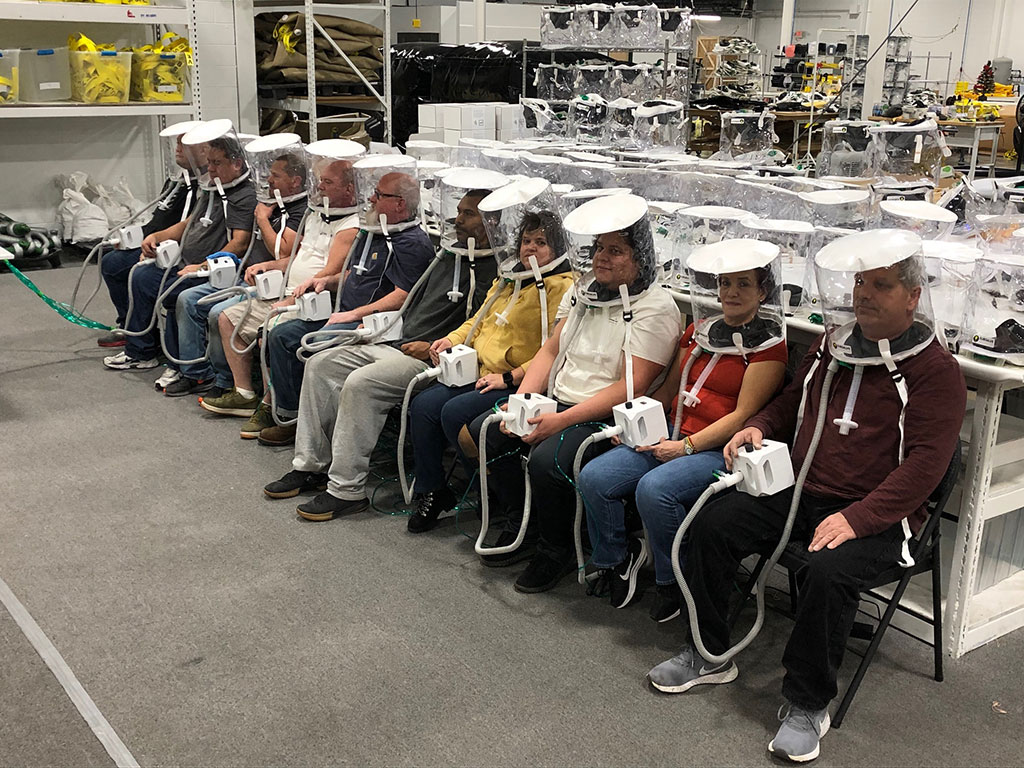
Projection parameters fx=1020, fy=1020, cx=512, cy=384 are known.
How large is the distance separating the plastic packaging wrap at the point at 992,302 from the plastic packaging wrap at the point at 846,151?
270 cm

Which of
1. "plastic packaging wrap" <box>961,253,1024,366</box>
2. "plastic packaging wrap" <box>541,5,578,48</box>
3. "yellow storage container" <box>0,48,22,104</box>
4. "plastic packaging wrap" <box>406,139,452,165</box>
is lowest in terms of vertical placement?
"plastic packaging wrap" <box>961,253,1024,366</box>

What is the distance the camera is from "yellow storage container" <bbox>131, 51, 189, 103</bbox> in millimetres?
6707

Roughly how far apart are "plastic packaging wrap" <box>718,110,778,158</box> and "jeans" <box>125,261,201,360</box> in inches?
121

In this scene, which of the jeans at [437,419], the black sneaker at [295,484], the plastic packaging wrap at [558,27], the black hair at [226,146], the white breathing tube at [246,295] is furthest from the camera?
the plastic packaging wrap at [558,27]

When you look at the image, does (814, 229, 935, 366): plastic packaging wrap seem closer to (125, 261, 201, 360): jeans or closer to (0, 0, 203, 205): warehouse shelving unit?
(125, 261, 201, 360): jeans

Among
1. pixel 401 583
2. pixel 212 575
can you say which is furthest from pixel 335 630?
pixel 212 575

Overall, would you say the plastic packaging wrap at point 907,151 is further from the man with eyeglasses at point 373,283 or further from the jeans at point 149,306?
the jeans at point 149,306

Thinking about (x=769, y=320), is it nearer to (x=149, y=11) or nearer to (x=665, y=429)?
(x=665, y=429)

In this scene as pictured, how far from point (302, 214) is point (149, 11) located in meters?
3.22

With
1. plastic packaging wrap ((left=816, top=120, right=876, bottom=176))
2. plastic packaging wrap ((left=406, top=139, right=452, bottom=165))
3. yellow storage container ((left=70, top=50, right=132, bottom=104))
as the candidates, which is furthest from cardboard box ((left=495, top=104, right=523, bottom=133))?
yellow storage container ((left=70, top=50, right=132, bottom=104))

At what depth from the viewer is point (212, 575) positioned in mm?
2832

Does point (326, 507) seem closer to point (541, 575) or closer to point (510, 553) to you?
point (510, 553)

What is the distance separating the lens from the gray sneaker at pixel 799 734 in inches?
80.8

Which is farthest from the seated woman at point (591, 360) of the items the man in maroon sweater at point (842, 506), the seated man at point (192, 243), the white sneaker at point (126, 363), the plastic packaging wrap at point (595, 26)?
the plastic packaging wrap at point (595, 26)
